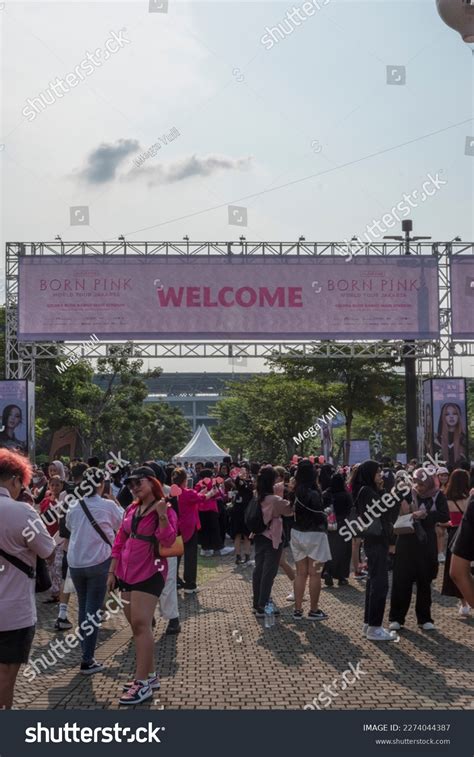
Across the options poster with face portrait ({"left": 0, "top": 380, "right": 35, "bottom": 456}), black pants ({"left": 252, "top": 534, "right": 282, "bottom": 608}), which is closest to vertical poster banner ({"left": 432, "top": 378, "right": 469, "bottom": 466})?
poster with face portrait ({"left": 0, "top": 380, "right": 35, "bottom": 456})

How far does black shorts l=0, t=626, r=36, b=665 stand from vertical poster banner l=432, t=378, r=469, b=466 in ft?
67.5

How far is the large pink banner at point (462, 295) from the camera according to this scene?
2719cm

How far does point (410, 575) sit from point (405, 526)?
0.51 m

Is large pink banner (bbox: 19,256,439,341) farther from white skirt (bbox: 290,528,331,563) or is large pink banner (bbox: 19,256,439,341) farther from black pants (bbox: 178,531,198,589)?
white skirt (bbox: 290,528,331,563)

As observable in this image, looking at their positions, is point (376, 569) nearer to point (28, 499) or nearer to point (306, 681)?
point (306, 681)

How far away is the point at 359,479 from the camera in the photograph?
9633 millimetres

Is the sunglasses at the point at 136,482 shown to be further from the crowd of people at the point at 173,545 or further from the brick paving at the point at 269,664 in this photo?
the brick paving at the point at 269,664

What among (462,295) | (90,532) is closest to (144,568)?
(90,532)

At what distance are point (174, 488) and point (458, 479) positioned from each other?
11.5ft

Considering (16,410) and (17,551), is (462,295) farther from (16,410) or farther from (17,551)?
(17,551)

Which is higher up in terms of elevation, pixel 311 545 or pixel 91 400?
pixel 91 400

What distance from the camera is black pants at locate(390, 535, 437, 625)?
9.60m

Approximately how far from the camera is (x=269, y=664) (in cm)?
815
